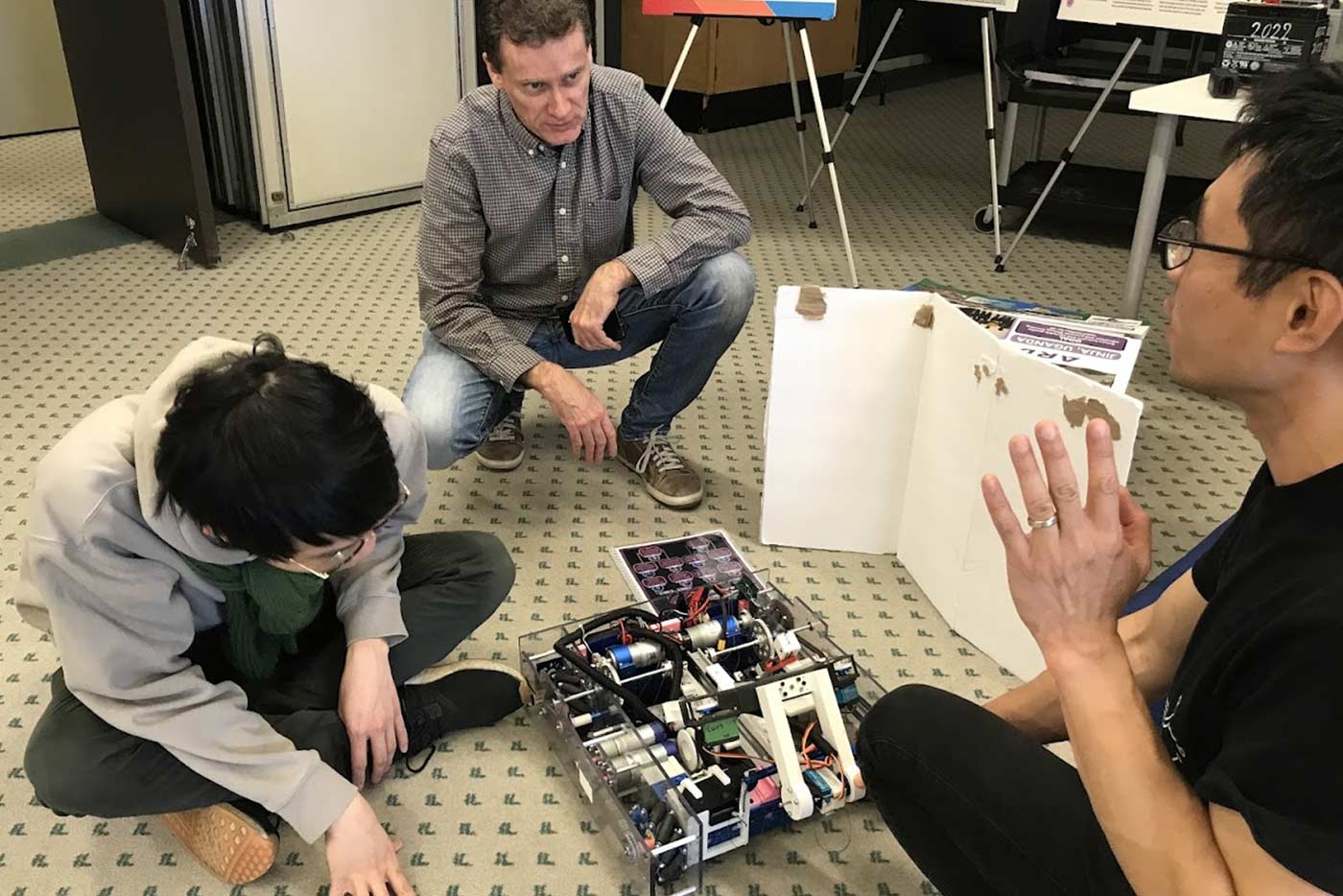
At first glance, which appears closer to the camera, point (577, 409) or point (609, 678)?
point (609, 678)

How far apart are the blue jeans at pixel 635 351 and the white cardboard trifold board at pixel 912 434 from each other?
0.27 metres

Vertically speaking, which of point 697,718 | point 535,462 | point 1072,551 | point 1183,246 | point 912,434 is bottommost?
point 535,462

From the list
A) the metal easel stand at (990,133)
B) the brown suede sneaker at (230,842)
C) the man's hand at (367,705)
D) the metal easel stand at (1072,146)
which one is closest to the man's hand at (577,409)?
the man's hand at (367,705)

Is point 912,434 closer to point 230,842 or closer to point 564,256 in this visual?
point 564,256

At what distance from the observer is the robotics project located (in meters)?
1.23

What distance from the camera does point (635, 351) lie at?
2098 millimetres

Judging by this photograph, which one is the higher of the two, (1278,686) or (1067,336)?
(1278,686)

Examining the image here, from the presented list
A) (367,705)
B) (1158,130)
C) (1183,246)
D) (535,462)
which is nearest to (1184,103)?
(1158,130)

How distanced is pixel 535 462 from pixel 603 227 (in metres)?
0.51

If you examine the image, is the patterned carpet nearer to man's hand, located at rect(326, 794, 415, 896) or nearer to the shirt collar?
man's hand, located at rect(326, 794, 415, 896)

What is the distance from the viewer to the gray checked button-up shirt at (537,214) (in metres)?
1.82

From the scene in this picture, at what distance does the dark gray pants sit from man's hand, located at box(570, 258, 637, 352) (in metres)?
0.46

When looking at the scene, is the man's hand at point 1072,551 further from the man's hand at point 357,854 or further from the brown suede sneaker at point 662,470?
the brown suede sneaker at point 662,470

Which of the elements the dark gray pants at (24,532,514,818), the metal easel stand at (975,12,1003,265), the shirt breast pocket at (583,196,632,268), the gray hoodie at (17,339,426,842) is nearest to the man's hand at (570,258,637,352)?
the shirt breast pocket at (583,196,632,268)
